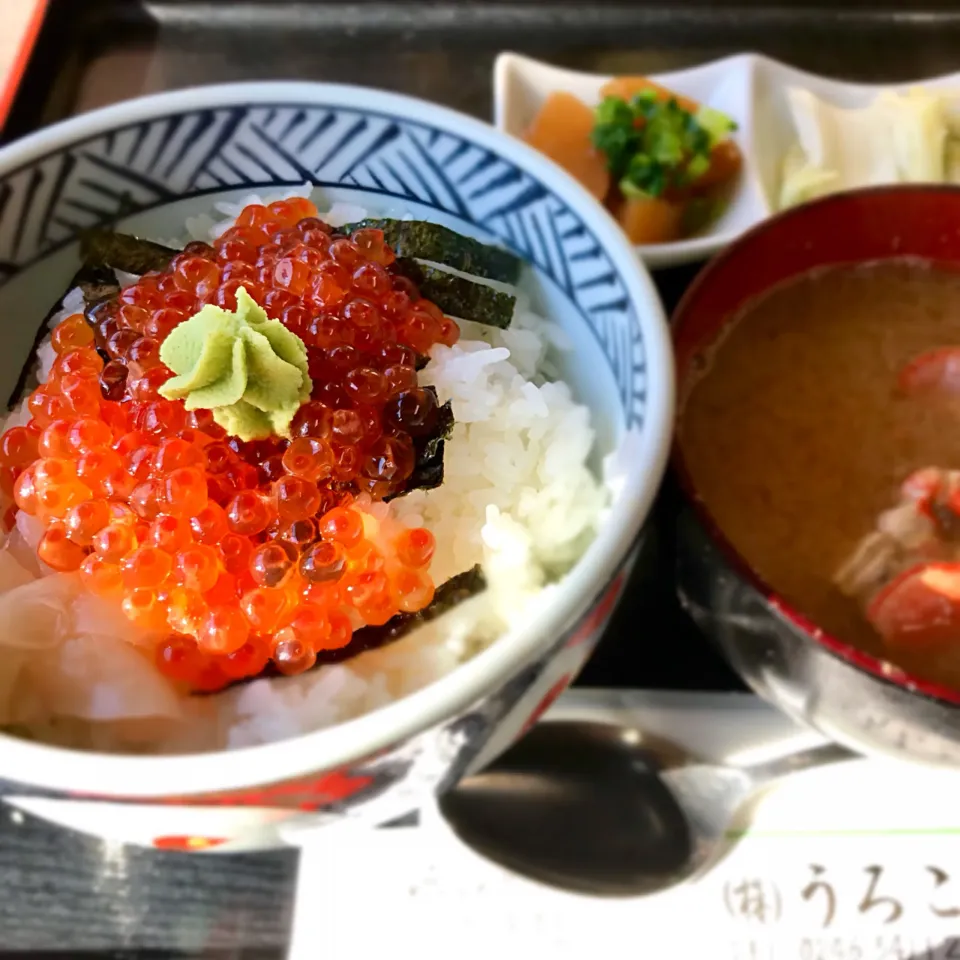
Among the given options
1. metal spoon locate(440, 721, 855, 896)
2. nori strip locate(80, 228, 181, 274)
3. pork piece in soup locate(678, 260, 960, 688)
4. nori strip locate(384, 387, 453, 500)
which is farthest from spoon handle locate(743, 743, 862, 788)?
nori strip locate(80, 228, 181, 274)

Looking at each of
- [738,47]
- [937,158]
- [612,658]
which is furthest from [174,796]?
[738,47]

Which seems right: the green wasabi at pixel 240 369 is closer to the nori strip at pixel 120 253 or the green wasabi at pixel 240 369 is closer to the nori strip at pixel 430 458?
the nori strip at pixel 430 458

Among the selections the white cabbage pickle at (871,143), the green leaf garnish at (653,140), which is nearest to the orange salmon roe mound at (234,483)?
the green leaf garnish at (653,140)

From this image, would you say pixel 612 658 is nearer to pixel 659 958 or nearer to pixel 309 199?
pixel 659 958

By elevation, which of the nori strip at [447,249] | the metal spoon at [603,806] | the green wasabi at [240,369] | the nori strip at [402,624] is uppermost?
the nori strip at [447,249]

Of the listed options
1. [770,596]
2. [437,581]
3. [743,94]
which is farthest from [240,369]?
[743,94]

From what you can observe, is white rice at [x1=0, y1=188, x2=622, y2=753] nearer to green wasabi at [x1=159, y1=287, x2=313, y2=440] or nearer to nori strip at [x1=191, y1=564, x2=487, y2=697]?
nori strip at [x1=191, y1=564, x2=487, y2=697]
